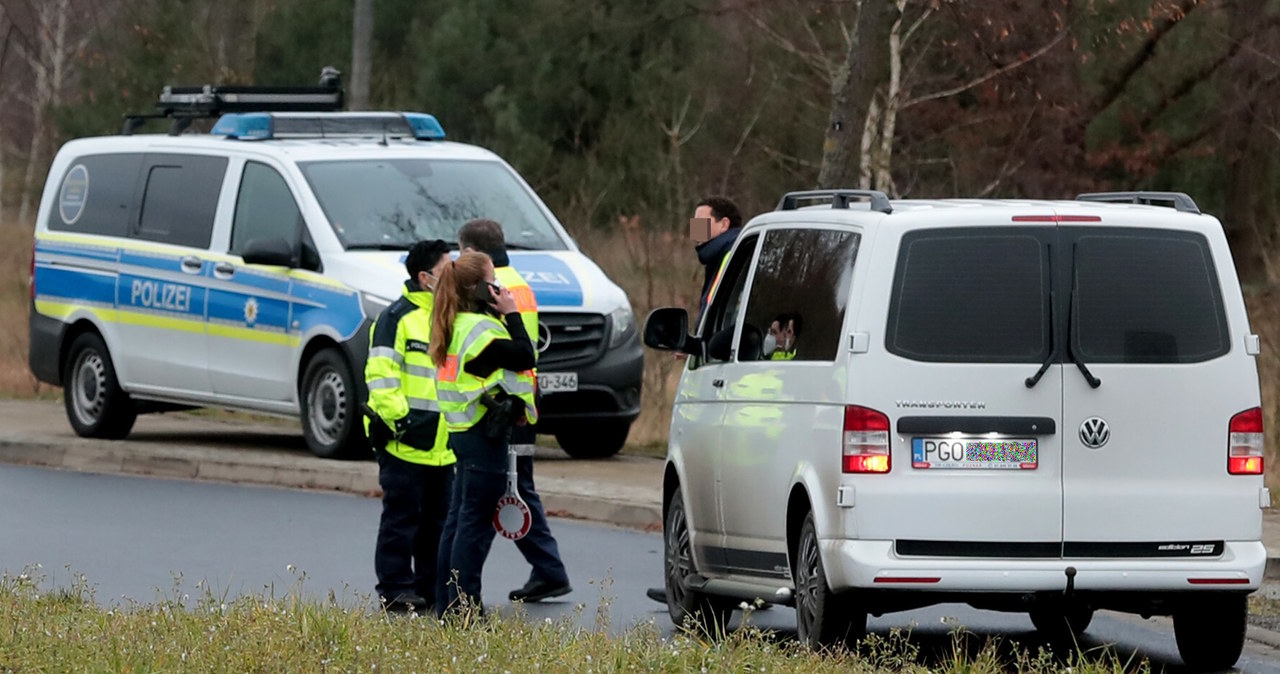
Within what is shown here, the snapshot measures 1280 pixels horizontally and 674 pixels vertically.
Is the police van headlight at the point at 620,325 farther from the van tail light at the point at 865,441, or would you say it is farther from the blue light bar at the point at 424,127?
the van tail light at the point at 865,441

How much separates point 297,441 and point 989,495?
11037 mm

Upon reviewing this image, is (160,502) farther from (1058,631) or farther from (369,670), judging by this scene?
(369,670)

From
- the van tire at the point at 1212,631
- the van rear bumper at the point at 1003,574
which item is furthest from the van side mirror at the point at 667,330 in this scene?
the van tire at the point at 1212,631

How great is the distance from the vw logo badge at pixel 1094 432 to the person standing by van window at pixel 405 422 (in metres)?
3.20

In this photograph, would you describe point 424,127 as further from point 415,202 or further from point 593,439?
point 593,439

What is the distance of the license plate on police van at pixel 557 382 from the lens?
16.0m

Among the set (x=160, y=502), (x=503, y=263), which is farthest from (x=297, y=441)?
(x=503, y=263)

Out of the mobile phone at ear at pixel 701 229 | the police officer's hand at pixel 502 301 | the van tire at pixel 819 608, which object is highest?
the mobile phone at ear at pixel 701 229

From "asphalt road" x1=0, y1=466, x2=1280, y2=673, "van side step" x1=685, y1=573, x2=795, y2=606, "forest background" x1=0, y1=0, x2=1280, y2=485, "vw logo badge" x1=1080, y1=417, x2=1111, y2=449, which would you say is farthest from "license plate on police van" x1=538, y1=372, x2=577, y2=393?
"forest background" x1=0, y1=0, x2=1280, y2=485

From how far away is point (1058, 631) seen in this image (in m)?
10.4

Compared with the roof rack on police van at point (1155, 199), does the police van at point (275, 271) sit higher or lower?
lower

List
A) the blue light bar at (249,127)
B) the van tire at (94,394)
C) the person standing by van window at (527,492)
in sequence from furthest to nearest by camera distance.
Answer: the van tire at (94,394), the blue light bar at (249,127), the person standing by van window at (527,492)

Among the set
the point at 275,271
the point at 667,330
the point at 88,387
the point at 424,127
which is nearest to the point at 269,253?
the point at 275,271

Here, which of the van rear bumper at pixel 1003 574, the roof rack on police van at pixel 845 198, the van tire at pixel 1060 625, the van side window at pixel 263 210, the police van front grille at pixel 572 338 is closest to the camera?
the van rear bumper at pixel 1003 574
